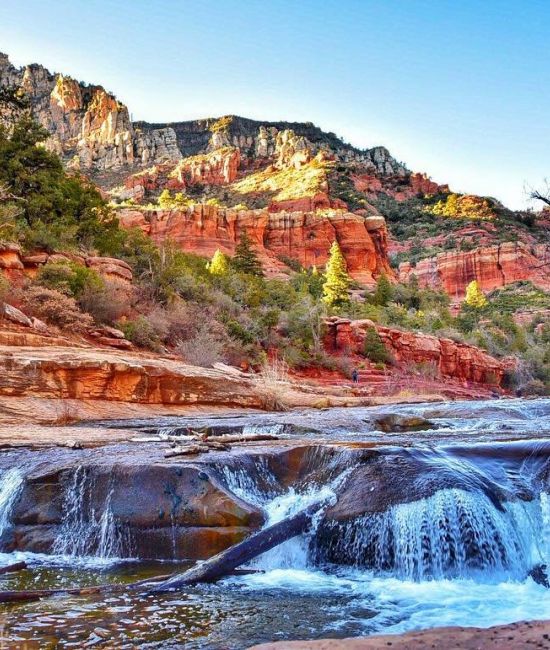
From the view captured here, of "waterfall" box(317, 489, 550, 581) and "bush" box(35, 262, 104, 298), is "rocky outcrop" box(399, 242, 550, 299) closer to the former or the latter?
"bush" box(35, 262, 104, 298)

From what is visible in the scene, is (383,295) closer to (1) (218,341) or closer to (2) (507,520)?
(1) (218,341)

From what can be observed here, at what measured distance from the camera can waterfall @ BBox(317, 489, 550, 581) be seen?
711cm

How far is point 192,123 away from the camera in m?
146

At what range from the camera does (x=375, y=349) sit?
118 ft

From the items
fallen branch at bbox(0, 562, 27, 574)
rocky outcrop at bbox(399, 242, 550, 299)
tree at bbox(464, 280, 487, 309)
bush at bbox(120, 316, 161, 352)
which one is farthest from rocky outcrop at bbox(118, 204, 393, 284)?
fallen branch at bbox(0, 562, 27, 574)

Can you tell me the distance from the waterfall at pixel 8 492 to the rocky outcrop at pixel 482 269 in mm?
76069

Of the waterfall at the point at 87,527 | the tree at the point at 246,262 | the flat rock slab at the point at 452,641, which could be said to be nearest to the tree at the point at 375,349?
the tree at the point at 246,262

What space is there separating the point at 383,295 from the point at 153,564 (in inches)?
1922

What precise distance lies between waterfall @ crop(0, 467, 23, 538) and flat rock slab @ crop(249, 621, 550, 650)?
5659mm

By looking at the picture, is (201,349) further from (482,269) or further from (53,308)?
(482,269)

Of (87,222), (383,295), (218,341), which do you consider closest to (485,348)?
(383,295)

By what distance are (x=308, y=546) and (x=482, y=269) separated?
80761 millimetres

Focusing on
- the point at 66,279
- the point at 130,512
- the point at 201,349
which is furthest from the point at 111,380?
the point at 130,512

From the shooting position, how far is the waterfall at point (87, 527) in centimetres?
792
